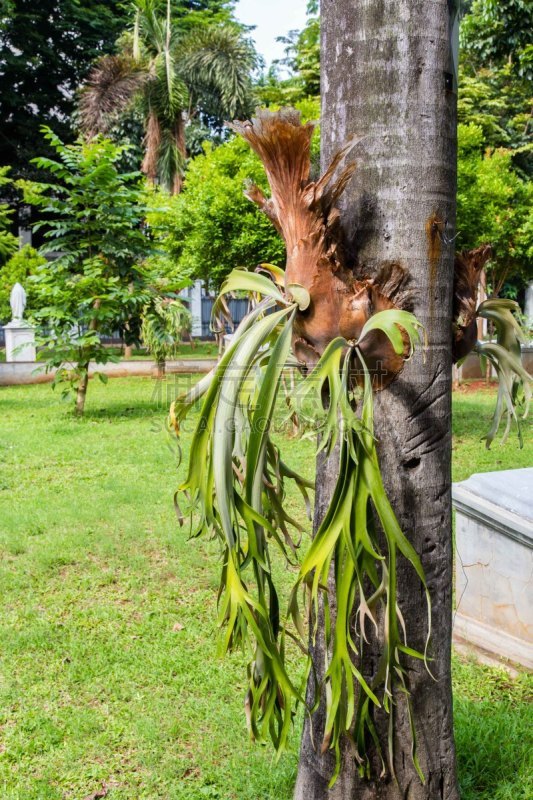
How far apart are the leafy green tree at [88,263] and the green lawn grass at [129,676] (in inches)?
148

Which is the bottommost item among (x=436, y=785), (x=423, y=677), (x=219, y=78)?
(x=436, y=785)

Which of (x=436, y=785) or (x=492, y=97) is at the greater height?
(x=492, y=97)

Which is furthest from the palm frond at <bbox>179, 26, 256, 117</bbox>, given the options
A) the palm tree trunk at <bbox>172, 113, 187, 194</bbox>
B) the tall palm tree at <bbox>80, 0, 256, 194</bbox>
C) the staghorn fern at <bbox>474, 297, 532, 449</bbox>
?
the staghorn fern at <bbox>474, 297, 532, 449</bbox>

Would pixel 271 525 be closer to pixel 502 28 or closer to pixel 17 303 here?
pixel 502 28

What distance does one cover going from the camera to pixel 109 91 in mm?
19188

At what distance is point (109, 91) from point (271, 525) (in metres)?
19.9

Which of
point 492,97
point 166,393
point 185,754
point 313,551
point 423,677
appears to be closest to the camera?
point 313,551

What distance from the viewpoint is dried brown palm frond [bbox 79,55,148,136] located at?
1889 centimetres

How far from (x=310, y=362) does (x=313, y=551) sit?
0.45m

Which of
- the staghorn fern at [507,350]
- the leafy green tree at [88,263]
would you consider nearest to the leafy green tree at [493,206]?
the leafy green tree at [88,263]

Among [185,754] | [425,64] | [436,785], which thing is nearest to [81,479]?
[185,754]

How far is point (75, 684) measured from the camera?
10.5 feet

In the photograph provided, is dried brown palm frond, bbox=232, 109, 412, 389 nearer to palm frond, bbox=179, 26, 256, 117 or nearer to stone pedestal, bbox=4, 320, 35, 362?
stone pedestal, bbox=4, 320, 35, 362

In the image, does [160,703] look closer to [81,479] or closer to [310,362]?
[310,362]
